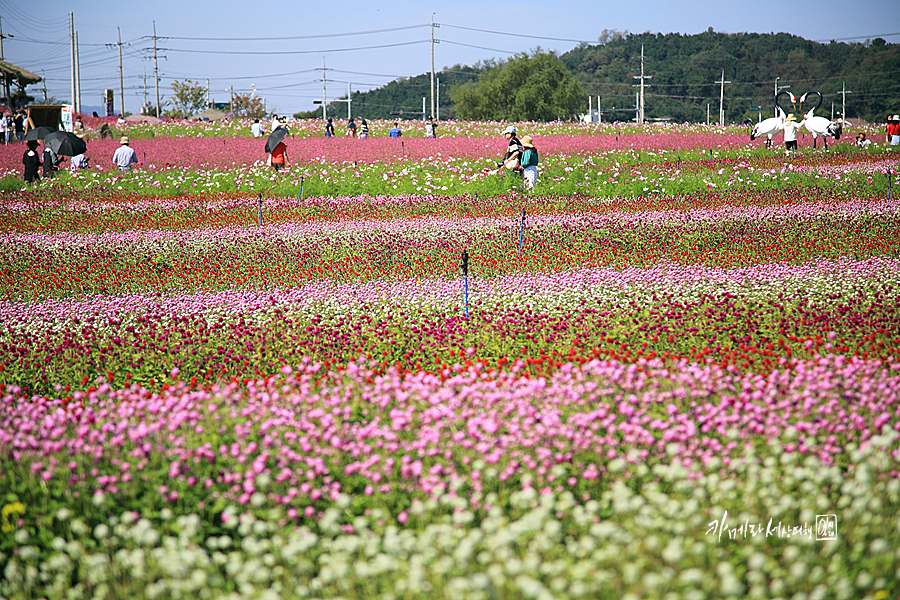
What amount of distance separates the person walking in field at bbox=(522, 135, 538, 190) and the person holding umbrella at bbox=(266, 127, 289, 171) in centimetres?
738

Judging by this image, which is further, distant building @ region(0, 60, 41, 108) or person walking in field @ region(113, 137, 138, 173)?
distant building @ region(0, 60, 41, 108)

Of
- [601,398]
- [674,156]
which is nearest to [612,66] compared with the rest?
[674,156]

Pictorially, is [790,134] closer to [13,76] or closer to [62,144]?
[62,144]

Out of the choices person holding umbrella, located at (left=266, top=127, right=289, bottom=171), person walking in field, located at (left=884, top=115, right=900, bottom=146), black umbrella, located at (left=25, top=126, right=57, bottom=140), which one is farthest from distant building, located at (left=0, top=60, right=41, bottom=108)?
person walking in field, located at (left=884, top=115, right=900, bottom=146)

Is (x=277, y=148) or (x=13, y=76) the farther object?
(x=13, y=76)

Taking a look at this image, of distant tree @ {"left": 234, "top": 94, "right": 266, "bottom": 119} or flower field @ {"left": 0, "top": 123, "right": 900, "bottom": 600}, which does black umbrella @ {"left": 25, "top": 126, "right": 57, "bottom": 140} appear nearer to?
flower field @ {"left": 0, "top": 123, "right": 900, "bottom": 600}

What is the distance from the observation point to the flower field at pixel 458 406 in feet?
10.3

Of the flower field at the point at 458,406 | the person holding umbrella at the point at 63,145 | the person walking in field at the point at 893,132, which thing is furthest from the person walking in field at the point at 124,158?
the person walking in field at the point at 893,132

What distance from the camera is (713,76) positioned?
114812 millimetres

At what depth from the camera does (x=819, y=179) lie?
64.9 feet

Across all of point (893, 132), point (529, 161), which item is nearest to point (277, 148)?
point (529, 161)

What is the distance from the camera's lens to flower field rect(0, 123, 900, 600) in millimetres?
3141

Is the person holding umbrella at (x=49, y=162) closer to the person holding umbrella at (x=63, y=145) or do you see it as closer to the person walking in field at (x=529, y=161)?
the person holding umbrella at (x=63, y=145)

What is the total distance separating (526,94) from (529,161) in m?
60.4
